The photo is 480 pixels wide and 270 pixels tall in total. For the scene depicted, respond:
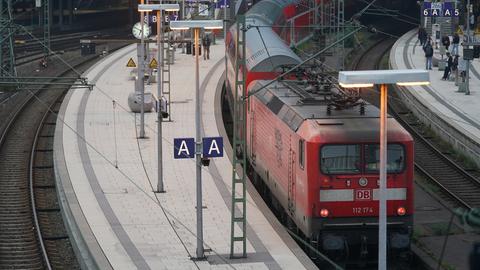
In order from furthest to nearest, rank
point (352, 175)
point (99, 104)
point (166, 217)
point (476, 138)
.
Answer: point (99, 104) < point (476, 138) < point (166, 217) < point (352, 175)

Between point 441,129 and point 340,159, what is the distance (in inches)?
731

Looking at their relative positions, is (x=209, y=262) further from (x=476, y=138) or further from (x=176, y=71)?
(x=176, y=71)

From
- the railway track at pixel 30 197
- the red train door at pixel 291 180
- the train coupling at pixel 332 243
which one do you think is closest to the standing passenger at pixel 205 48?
the railway track at pixel 30 197

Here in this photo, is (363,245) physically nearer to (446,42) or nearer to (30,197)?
(30,197)

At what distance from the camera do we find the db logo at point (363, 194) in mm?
22188

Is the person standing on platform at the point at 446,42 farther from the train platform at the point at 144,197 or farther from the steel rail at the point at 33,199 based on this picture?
the steel rail at the point at 33,199

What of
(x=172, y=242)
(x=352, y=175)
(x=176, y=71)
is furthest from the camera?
(x=176, y=71)

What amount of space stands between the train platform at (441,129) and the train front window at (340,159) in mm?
2910

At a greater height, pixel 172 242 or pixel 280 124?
pixel 280 124

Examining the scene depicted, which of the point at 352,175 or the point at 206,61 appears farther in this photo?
the point at 206,61

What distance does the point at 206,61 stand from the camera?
6034 centimetres

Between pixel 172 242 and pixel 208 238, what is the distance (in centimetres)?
87

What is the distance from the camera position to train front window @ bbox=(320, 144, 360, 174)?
2216 cm

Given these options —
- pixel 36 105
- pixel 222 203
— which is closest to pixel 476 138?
pixel 222 203
